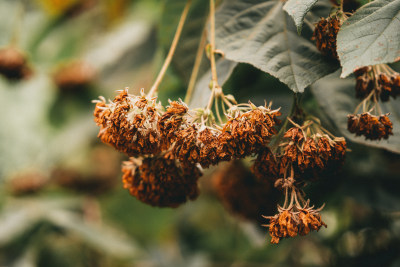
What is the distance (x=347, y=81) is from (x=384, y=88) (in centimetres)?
18

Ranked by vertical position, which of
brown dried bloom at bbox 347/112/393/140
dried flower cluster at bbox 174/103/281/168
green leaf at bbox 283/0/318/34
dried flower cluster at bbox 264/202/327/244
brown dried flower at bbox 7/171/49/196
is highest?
green leaf at bbox 283/0/318/34

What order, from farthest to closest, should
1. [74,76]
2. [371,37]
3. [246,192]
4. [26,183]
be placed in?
[74,76]
[26,183]
[246,192]
[371,37]

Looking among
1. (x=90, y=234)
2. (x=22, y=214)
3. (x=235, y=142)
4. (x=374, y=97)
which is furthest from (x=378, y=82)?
(x=22, y=214)

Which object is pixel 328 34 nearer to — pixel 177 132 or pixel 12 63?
pixel 177 132

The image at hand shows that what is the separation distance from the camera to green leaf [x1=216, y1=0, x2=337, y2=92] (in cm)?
58

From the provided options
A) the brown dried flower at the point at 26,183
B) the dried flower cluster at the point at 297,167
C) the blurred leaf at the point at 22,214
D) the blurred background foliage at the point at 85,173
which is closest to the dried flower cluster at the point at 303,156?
the dried flower cluster at the point at 297,167

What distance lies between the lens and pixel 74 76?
6.23ft

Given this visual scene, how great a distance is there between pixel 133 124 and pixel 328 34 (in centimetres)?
33

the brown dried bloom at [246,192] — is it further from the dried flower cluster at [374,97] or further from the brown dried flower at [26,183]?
the brown dried flower at [26,183]

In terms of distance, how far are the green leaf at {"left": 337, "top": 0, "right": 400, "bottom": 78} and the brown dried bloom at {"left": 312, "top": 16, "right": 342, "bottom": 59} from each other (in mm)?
31

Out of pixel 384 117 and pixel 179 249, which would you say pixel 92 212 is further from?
pixel 384 117

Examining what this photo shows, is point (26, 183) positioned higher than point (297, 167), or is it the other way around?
point (297, 167)

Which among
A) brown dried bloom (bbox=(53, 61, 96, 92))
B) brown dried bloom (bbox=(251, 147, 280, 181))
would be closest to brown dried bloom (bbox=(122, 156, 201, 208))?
brown dried bloom (bbox=(251, 147, 280, 181))

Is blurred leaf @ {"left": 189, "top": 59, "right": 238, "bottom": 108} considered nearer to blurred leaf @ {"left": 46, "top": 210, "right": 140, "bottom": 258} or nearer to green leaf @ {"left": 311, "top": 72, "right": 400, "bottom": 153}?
green leaf @ {"left": 311, "top": 72, "right": 400, "bottom": 153}
